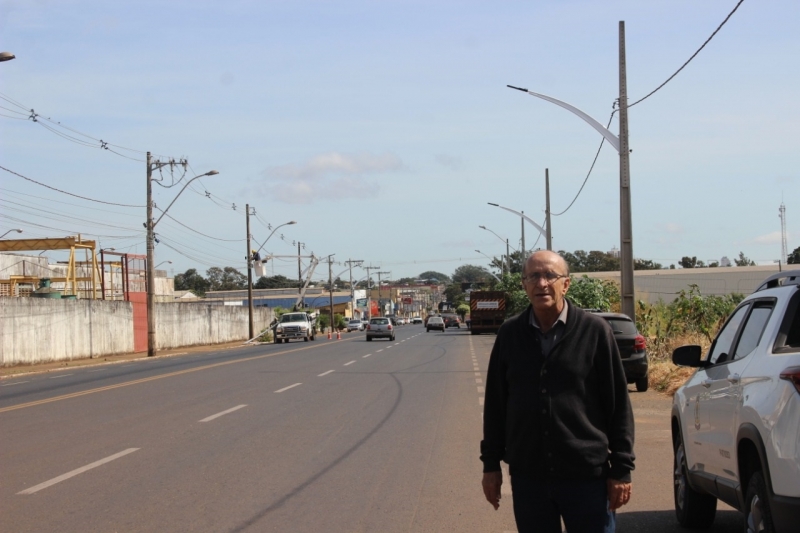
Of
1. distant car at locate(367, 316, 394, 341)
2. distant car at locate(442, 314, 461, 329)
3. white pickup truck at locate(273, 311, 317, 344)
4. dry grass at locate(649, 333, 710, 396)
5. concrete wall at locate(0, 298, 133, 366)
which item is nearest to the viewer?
dry grass at locate(649, 333, 710, 396)

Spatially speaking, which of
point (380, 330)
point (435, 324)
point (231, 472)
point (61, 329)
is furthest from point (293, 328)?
point (231, 472)

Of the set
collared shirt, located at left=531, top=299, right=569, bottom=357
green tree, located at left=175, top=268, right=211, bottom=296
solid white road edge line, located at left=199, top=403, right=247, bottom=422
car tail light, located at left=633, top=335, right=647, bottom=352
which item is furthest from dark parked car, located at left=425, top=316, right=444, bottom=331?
green tree, located at left=175, top=268, right=211, bottom=296

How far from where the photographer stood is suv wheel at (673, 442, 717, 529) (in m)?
7.05

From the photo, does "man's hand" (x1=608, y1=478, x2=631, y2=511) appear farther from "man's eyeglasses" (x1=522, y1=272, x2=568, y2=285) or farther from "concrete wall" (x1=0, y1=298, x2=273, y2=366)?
"concrete wall" (x1=0, y1=298, x2=273, y2=366)

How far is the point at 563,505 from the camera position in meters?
4.29

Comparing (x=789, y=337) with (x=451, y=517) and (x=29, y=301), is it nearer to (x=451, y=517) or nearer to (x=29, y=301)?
(x=451, y=517)

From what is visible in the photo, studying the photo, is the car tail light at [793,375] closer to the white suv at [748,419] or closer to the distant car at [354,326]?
the white suv at [748,419]

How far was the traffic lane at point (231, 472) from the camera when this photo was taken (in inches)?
302

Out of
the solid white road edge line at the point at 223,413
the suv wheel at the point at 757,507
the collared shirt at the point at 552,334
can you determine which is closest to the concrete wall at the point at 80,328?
the solid white road edge line at the point at 223,413

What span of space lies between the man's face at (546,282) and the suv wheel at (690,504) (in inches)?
130

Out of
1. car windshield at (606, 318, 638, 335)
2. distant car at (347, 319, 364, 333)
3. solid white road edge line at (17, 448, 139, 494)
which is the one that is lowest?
distant car at (347, 319, 364, 333)

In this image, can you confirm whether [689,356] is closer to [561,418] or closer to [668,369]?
[561,418]

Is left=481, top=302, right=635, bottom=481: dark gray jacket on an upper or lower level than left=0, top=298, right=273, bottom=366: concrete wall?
upper

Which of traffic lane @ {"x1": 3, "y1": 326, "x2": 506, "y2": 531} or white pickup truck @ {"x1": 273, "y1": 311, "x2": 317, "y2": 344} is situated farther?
white pickup truck @ {"x1": 273, "y1": 311, "x2": 317, "y2": 344}
